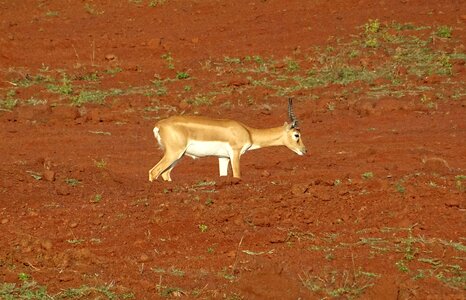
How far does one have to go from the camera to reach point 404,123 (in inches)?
747

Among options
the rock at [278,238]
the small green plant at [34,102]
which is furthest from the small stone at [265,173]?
the small green plant at [34,102]

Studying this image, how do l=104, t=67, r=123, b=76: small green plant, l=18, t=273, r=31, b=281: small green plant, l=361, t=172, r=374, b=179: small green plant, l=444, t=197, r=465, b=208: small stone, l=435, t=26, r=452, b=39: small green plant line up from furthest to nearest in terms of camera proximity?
1. l=435, t=26, r=452, b=39: small green plant
2. l=104, t=67, r=123, b=76: small green plant
3. l=361, t=172, r=374, b=179: small green plant
4. l=444, t=197, r=465, b=208: small stone
5. l=18, t=273, r=31, b=281: small green plant

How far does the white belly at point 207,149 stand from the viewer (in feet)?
52.3

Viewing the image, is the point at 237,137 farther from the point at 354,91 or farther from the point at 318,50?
the point at 318,50

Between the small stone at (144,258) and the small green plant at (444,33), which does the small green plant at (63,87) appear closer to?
the small green plant at (444,33)

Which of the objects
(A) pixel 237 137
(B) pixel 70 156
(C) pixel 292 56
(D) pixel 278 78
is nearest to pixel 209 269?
(A) pixel 237 137

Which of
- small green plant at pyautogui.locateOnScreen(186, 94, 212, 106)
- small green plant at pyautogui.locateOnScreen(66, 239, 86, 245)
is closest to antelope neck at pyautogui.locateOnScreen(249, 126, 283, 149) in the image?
small green plant at pyautogui.locateOnScreen(186, 94, 212, 106)

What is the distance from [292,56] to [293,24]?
9.25ft

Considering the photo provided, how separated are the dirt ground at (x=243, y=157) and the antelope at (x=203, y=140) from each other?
41 centimetres

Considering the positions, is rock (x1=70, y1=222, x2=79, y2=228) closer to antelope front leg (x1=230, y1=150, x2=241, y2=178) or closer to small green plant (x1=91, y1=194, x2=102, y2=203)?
small green plant (x1=91, y1=194, x2=102, y2=203)

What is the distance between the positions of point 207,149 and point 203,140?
0.22m

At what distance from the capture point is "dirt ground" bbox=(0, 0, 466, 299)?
10039mm

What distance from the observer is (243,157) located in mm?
18047

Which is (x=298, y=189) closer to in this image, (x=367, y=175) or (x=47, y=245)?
(x=367, y=175)
